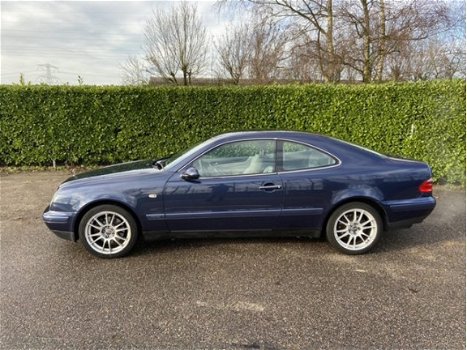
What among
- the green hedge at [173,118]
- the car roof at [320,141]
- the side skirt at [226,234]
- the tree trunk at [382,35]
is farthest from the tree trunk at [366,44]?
the side skirt at [226,234]

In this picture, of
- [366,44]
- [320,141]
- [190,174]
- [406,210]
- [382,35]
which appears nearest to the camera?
[190,174]

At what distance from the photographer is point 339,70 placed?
13422 millimetres

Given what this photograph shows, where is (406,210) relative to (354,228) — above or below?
above

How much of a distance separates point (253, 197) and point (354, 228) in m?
1.21

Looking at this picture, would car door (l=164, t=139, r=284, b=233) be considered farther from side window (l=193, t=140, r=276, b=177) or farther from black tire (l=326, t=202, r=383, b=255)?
black tire (l=326, t=202, r=383, b=255)

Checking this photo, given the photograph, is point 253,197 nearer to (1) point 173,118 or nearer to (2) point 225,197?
(2) point 225,197

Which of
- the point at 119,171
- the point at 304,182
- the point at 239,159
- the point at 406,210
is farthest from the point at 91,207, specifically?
the point at 406,210

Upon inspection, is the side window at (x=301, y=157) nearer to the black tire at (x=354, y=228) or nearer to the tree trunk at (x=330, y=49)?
the black tire at (x=354, y=228)

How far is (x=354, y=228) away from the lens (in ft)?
12.3

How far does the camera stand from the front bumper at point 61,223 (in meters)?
3.57

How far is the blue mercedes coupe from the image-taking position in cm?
359

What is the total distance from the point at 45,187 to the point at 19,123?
2279mm

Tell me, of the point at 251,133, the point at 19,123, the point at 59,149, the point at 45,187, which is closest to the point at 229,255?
the point at 251,133

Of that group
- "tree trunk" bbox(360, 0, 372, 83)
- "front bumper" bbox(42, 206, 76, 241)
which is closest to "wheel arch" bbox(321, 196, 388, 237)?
"front bumper" bbox(42, 206, 76, 241)
